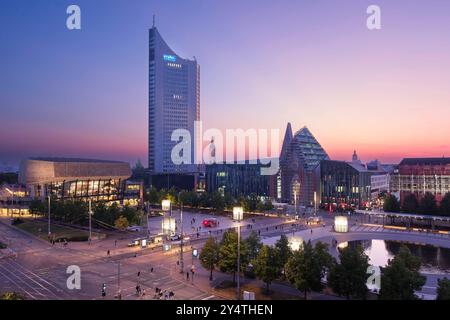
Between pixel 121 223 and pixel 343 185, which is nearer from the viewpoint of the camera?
pixel 121 223

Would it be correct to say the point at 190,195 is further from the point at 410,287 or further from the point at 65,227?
the point at 410,287

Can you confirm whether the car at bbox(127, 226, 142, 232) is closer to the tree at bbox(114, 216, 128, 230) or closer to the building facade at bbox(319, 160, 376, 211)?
the tree at bbox(114, 216, 128, 230)

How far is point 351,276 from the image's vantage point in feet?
109

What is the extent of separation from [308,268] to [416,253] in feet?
120

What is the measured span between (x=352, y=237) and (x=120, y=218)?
4665 cm

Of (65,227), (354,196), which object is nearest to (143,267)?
(65,227)

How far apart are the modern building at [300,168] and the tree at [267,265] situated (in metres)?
91.8

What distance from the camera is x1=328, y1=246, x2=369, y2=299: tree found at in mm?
33125

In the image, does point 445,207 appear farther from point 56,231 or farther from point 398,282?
point 56,231

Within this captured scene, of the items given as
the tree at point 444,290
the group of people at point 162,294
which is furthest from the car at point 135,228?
the tree at point 444,290

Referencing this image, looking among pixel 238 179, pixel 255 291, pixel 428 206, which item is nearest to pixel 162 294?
pixel 255 291

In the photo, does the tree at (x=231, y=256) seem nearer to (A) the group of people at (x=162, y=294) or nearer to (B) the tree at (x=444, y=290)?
(A) the group of people at (x=162, y=294)

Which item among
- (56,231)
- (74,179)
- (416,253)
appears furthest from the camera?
(74,179)

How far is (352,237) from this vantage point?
74250 mm
